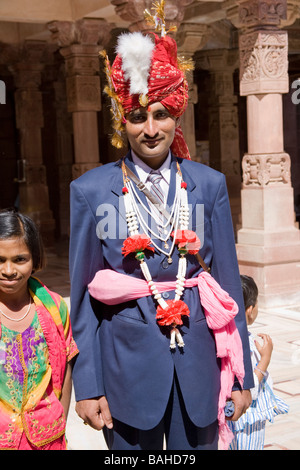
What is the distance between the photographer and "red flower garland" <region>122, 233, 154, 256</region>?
2094 millimetres

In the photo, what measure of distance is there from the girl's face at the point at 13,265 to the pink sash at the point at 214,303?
216 mm

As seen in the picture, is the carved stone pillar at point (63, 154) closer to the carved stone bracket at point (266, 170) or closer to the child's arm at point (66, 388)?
the carved stone bracket at point (266, 170)

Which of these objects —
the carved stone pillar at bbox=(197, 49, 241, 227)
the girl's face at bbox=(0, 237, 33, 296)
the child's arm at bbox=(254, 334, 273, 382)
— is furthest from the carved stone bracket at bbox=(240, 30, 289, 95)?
the carved stone pillar at bbox=(197, 49, 241, 227)

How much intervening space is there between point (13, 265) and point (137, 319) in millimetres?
421

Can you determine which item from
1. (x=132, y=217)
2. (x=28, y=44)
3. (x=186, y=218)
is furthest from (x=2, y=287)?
(x=28, y=44)

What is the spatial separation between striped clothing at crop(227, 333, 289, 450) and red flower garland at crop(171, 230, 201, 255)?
85 cm

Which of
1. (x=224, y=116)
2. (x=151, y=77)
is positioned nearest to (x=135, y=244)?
(x=151, y=77)

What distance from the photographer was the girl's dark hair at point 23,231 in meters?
2.14

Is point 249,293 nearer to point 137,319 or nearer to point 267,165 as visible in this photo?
point 137,319

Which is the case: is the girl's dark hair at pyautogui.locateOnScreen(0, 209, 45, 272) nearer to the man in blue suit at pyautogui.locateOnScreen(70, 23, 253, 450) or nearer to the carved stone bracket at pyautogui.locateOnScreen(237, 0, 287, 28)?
the man in blue suit at pyautogui.locateOnScreen(70, 23, 253, 450)

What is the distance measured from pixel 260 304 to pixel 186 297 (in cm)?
502

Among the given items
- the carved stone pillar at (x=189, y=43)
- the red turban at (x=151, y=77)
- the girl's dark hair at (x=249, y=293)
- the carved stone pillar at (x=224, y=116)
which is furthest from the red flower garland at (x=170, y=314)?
the carved stone pillar at (x=224, y=116)

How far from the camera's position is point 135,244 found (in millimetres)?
2092

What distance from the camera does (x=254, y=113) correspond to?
6.99 m
